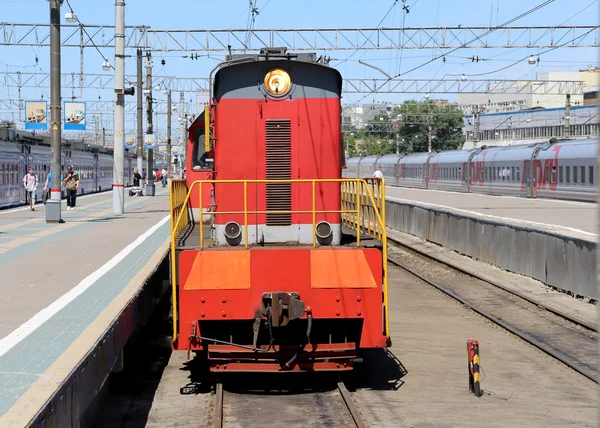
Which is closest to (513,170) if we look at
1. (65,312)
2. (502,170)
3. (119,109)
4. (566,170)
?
(502,170)

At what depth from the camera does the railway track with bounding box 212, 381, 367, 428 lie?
29.8ft

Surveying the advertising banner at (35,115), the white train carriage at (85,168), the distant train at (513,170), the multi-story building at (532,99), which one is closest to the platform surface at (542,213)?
the distant train at (513,170)

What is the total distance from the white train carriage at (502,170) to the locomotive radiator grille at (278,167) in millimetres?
40707

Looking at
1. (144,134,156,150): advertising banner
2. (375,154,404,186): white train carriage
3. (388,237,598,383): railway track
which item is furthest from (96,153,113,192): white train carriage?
(388,237,598,383): railway track

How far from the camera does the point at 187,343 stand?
31.9 feet

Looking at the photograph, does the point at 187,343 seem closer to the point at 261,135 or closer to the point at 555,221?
the point at 261,135

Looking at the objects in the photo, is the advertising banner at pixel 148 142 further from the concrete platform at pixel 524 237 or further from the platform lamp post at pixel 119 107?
the platform lamp post at pixel 119 107

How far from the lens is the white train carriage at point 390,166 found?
256 ft

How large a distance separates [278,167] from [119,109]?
77.7ft

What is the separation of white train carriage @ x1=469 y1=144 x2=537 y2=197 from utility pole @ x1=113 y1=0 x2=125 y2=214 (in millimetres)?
24998

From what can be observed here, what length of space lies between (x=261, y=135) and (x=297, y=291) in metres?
2.19

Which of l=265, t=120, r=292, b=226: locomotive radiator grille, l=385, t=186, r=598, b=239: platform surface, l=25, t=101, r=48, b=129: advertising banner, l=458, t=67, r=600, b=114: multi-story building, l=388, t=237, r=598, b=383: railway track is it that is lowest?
l=388, t=237, r=598, b=383: railway track

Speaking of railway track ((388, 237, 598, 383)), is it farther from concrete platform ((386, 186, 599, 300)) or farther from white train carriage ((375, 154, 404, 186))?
white train carriage ((375, 154, 404, 186))

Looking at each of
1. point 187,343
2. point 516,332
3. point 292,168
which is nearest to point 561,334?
point 516,332
